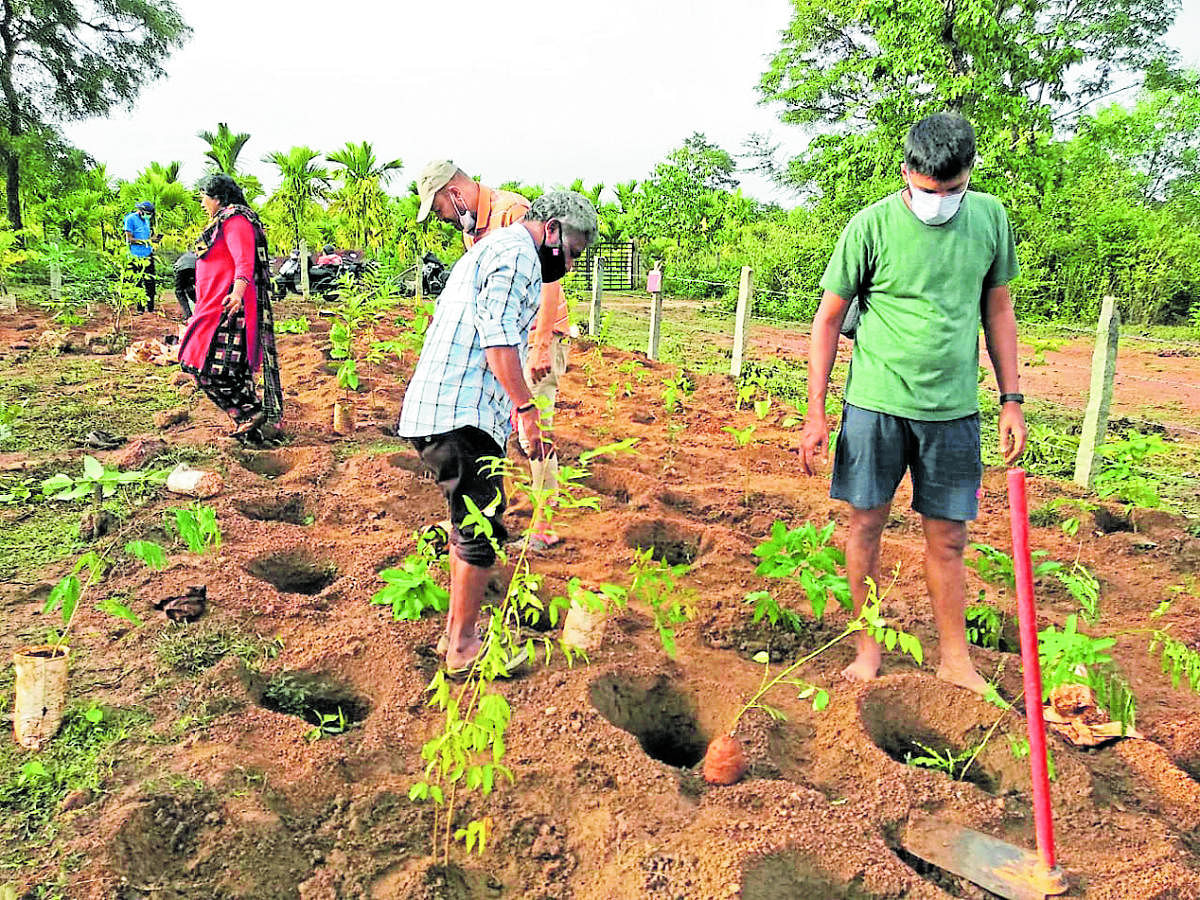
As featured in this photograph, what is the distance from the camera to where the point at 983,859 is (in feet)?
6.75

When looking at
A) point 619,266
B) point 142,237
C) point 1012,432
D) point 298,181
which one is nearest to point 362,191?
point 298,181

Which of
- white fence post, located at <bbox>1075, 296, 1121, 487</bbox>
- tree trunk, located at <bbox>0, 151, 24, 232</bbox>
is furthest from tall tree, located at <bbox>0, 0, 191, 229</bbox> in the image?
white fence post, located at <bbox>1075, 296, 1121, 487</bbox>

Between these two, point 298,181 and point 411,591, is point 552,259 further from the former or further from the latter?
point 298,181

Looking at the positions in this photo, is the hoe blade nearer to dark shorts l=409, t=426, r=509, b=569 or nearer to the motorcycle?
dark shorts l=409, t=426, r=509, b=569

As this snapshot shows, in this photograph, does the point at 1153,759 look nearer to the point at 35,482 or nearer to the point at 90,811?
the point at 90,811

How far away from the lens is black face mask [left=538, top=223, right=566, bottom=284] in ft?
8.73

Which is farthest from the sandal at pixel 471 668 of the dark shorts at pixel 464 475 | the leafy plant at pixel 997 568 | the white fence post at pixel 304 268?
the white fence post at pixel 304 268

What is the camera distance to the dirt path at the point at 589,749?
2016mm

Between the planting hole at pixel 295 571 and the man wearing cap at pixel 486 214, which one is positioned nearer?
the man wearing cap at pixel 486 214

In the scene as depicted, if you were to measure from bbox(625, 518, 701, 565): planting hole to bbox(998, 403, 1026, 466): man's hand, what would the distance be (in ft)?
5.37

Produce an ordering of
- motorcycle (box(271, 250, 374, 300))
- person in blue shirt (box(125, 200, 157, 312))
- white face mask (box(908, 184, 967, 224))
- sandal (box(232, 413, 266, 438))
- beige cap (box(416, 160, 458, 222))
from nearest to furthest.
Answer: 1. white face mask (box(908, 184, 967, 224))
2. beige cap (box(416, 160, 458, 222))
3. sandal (box(232, 413, 266, 438))
4. person in blue shirt (box(125, 200, 157, 312))
5. motorcycle (box(271, 250, 374, 300))

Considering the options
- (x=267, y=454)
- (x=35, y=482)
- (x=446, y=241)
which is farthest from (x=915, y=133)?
(x=446, y=241)

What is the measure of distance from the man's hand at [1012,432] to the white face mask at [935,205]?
0.63 metres

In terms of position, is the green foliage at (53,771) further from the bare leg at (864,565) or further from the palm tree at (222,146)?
the palm tree at (222,146)
